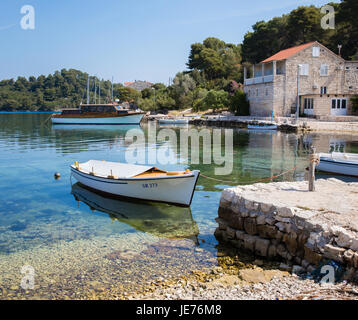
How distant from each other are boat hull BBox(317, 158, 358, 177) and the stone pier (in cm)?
652

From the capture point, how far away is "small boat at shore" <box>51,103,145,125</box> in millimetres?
62438

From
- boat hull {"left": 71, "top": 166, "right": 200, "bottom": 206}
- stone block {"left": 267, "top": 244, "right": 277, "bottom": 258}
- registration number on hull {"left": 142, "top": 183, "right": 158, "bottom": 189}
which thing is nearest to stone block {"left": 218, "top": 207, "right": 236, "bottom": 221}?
stone block {"left": 267, "top": 244, "right": 277, "bottom": 258}

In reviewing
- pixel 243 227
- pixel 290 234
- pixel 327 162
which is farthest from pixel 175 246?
pixel 327 162

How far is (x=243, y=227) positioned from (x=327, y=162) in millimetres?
10316

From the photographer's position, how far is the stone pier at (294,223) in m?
6.21

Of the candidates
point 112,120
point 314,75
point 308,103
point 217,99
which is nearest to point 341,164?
point 308,103

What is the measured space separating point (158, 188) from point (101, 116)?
54488 mm

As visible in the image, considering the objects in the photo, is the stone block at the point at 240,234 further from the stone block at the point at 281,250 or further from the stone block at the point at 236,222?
the stone block at the point at 281,250

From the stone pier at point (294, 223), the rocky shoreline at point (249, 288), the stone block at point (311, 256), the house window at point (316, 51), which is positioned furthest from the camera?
the house window at point (316, 51)

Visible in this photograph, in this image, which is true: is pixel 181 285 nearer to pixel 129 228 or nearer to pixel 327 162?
pixel 129 228

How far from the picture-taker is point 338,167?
15.9m

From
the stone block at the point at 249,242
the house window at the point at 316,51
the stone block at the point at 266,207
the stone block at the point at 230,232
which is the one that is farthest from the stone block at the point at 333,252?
the house window at the point at 316,51

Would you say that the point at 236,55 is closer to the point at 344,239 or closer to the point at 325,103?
the point at 325,103
